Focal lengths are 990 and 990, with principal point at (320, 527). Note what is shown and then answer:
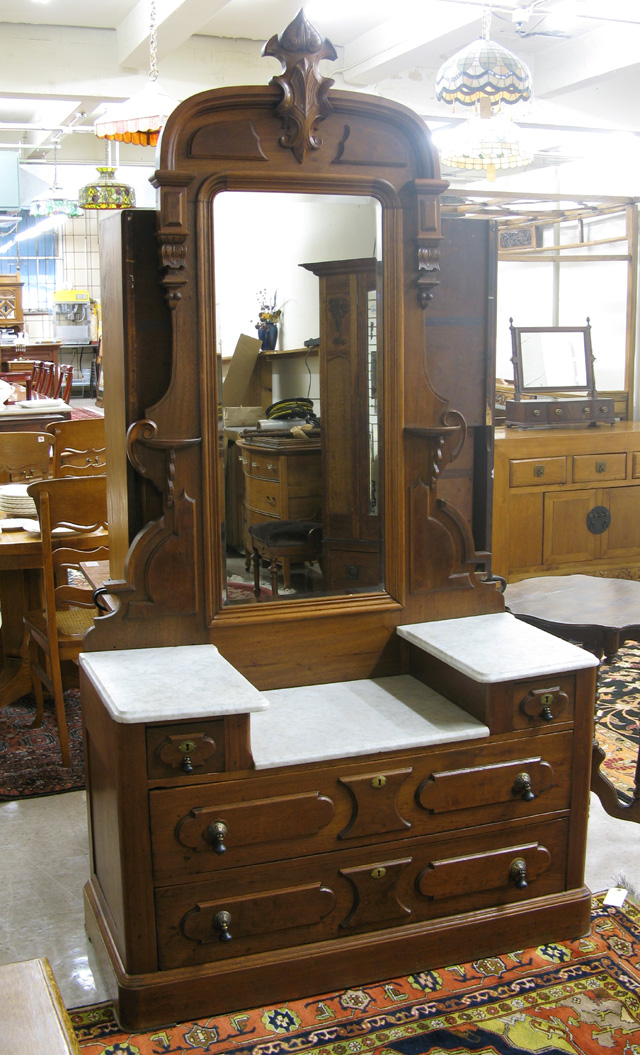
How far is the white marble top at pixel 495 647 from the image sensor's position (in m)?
2.36

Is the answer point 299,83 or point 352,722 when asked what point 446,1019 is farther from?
point 299,83

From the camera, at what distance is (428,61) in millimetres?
7711

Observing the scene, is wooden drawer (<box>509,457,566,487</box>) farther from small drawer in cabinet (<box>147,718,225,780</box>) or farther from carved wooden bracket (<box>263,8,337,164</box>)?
small drawer in cabinet (<box>147,718,225,780</box>)

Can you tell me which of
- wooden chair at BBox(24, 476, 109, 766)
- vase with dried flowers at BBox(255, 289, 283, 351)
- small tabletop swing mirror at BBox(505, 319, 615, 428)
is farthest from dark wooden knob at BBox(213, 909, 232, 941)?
small tabletop swing mirror at BBox(505, 319, 615, 428)

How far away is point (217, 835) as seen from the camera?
7.12ft

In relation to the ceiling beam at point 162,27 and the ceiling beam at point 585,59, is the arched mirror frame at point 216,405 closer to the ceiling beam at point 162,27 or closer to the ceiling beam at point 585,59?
the ceiling beam at point 162,27

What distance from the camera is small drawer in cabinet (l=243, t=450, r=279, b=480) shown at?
8.38ft

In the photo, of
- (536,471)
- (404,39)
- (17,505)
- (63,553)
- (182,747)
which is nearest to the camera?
(182,747)

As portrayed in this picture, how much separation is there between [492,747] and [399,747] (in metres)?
0.25

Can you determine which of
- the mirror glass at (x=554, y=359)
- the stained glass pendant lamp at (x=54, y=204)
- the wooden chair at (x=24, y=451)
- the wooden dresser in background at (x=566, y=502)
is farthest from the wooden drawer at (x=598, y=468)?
the stained glass pendant lamp at (x=54, y=204)

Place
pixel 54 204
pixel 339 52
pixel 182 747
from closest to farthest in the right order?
1. pixel 182 747
2. pixel 339 52
3. pixel 54 204

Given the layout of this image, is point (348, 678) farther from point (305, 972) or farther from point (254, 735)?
point (305, 972)

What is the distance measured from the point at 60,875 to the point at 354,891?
42.7 inches

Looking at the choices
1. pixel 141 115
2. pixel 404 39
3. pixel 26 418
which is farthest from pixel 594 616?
pixel 404 39
